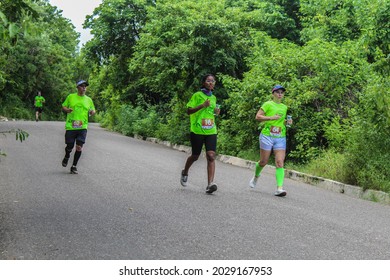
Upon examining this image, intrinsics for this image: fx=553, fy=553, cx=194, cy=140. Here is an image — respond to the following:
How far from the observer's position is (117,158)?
587 inches

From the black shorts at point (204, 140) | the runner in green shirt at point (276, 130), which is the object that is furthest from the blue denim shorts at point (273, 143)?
the black shorts at point (204, 140)

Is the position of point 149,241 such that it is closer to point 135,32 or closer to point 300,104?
point 300,104

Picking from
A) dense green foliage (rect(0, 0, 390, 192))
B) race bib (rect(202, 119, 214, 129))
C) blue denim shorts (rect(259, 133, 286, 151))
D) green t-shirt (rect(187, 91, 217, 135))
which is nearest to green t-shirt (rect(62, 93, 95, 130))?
dense green foliage (rect(0, 0, 390, 192))

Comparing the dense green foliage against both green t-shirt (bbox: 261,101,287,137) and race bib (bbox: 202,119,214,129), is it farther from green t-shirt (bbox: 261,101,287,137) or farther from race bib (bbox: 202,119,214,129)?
race bib (bbox: 202,119,214,129)

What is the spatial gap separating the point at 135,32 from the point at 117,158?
717 inches

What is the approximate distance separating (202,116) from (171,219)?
2.91m

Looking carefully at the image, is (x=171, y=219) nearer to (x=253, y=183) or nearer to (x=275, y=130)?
(x=275, y=130)

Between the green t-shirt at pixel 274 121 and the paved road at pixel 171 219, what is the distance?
43.8 inches

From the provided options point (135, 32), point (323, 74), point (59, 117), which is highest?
point (135, 32)

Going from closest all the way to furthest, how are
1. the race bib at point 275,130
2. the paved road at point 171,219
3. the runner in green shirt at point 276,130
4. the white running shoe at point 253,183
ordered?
the paved road at point 171,219, the runner in green shirt at point 276,130, the race bib at point 275,130, the white running shoe at point 253,183

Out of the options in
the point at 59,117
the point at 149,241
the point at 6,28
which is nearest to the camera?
the point at 6,28

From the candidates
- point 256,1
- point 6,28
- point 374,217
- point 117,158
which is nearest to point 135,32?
point 256,1

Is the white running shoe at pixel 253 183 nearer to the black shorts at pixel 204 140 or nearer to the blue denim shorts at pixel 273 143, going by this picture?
the blue denim shorts at pixel 273 143

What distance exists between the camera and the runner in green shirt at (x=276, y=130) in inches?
376
